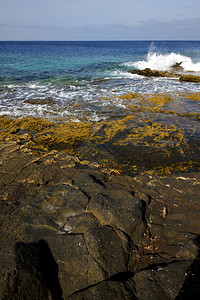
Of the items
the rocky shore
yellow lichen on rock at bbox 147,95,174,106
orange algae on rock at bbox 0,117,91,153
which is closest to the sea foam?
yellow lichen on rock at bbox 147,95,174,106

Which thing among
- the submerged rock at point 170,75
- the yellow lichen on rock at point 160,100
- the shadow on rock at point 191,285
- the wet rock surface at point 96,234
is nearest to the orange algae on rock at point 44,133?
the wet rock surface at point 96,234

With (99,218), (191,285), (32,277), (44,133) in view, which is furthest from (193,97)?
(32,277)

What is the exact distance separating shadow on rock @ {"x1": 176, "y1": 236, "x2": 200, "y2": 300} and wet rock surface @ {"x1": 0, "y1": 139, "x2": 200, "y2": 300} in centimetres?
1

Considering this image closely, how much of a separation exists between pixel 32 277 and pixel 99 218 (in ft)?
4.71

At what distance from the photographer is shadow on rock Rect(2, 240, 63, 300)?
221 cm

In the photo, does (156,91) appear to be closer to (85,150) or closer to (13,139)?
(85,150)

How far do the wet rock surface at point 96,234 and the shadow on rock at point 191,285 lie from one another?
0.01 meters

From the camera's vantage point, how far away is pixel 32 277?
2.34m

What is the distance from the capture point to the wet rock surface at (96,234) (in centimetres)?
237

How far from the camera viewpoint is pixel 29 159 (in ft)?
19.2

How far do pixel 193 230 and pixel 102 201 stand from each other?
5.54ft

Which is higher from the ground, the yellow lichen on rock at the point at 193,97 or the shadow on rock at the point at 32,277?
the yellow lichen on rock at the point at 193,97

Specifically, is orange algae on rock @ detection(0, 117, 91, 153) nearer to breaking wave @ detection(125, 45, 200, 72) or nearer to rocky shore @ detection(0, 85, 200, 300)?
rocky shore @ detection(0, 85, 200, 300)

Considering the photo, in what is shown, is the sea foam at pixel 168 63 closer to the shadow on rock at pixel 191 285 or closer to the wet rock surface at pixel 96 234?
the wet rock surface at pixel 96 234
